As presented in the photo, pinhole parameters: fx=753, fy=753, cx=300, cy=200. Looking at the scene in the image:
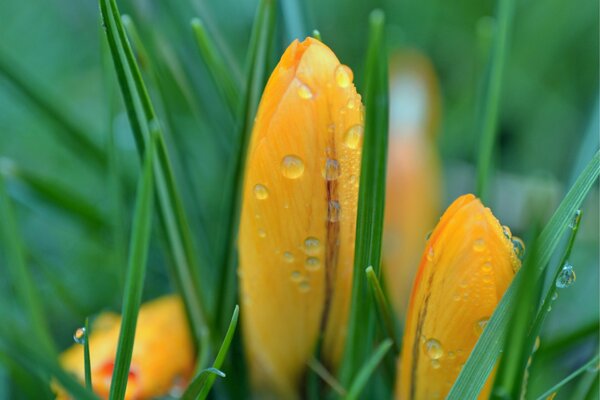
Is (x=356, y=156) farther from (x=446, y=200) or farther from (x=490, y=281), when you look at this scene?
(x=446, y=200)

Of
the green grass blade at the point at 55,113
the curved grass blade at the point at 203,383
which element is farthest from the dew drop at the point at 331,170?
the green grass blade at the point at 55,113

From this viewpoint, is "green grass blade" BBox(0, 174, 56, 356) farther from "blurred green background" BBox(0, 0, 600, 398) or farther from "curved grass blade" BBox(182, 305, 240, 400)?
"curved grass blade" BBox(182, 305, 240, 400)

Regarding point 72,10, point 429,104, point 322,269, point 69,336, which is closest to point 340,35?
point 429,104

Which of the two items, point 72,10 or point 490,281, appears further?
point 72,10

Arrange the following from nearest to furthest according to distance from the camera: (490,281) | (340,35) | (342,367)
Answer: (490,281)
(342,367)
(340,35)

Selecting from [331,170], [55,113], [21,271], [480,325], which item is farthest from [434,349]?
[55,113]

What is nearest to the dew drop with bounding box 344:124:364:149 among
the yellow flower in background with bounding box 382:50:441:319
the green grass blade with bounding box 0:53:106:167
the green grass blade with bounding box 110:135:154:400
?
the green grass blade with bounding box 110:135:154:400

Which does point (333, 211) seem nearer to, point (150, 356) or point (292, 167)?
point (292, 167)
